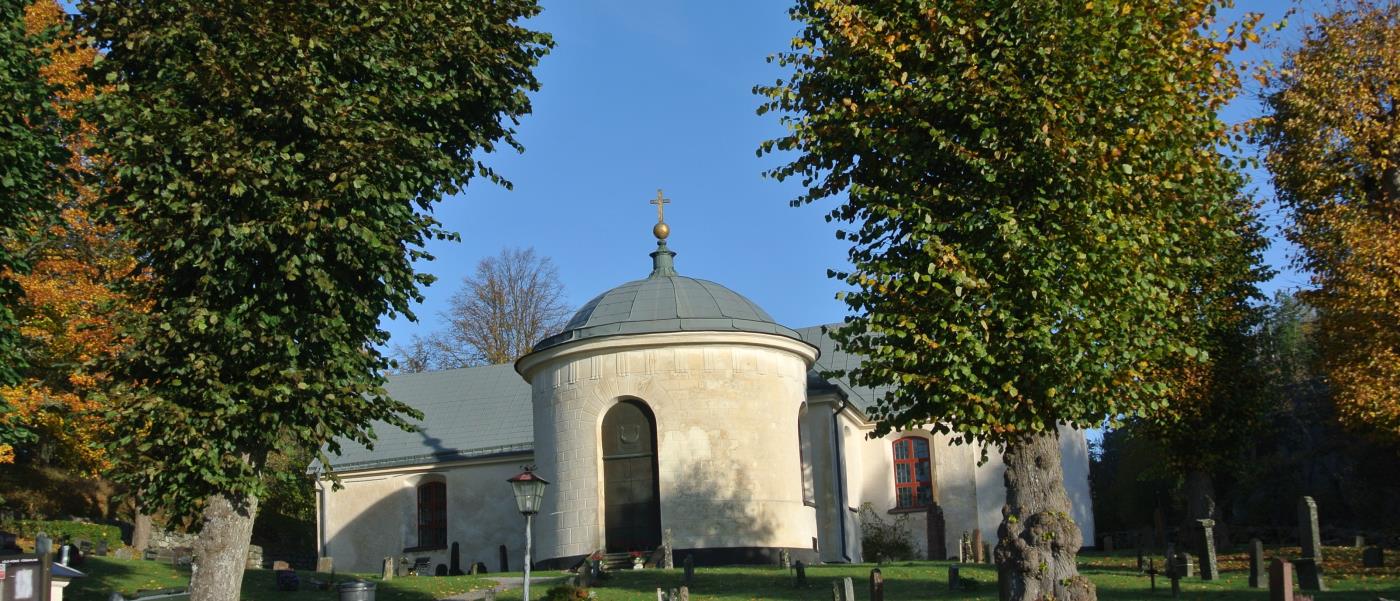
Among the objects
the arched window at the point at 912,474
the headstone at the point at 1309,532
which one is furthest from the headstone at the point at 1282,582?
the arched window at the point at 912,474

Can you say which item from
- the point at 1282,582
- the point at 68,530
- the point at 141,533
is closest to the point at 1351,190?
the point at 1282,582

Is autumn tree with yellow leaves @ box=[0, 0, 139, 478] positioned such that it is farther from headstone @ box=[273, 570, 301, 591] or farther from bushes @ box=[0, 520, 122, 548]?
bushes @ box=[0, 520, 122, 548]

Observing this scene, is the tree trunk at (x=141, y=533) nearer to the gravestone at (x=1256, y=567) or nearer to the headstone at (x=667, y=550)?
the headstone at (x=667, y=550)

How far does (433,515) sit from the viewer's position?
36.0 metres

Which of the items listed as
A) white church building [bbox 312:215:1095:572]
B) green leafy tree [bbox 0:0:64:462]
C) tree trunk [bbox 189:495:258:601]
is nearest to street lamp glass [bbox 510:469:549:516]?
tree trunk [bbox 189:495:258:601]

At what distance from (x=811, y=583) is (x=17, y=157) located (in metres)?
14.3

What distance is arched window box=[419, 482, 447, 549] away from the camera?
117 ft

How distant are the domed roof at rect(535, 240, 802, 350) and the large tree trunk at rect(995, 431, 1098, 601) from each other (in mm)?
13244

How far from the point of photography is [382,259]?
15742 millimetres

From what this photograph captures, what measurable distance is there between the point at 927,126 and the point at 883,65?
1155 millimetres

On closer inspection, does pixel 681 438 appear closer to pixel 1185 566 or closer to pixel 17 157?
pixel 1185 566

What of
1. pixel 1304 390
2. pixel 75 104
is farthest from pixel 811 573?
pixel 1304 390

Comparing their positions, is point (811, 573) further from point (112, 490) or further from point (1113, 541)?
point (112, 490)

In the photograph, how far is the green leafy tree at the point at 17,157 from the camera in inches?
640
